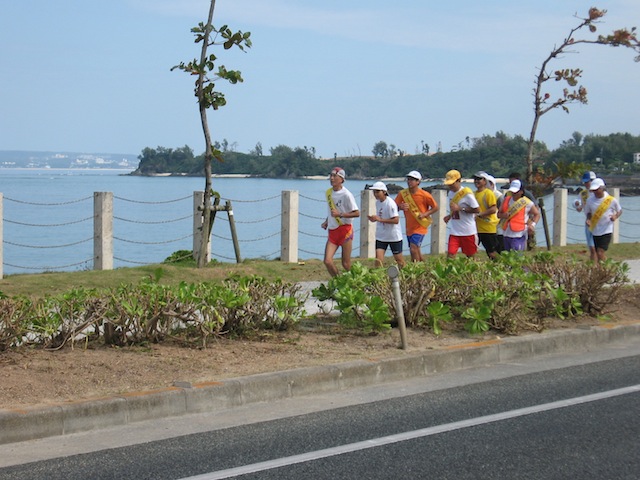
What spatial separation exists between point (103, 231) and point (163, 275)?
2.10 meters

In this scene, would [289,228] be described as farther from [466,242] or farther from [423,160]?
[423,160]

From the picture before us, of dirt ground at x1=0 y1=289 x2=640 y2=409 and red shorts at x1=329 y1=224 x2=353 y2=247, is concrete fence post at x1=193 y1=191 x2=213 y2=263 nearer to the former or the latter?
red shorts at x1=329 y1=224 x2=353 y2=247

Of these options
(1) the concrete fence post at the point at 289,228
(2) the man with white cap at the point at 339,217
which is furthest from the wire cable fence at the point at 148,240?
(2) the man with white cap at the point at 339,217

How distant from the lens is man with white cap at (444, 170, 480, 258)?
49.5 feet

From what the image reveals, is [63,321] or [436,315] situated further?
[436,315]

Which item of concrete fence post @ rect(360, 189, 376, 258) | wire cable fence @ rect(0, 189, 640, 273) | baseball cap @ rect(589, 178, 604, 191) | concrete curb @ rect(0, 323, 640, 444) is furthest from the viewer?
concrete fence post @ rect(360, 189, 376, 258)

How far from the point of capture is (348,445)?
23.4 ft

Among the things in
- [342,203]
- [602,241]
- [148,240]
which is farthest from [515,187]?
[148,240]

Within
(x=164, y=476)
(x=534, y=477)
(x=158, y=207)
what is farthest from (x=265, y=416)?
(x=158, y=207)

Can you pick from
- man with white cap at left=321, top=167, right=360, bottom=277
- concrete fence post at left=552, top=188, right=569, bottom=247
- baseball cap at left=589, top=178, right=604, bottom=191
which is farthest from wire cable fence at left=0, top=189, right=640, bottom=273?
baseball cap at left=589, top=178, right=604, bottom=191

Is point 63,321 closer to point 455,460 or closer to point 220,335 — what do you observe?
point 220,335

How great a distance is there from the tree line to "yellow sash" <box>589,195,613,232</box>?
24254 mm

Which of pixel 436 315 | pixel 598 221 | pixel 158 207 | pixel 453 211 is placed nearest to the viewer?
pixel 436 315

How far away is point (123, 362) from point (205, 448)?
2.02 m
